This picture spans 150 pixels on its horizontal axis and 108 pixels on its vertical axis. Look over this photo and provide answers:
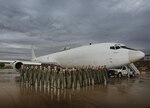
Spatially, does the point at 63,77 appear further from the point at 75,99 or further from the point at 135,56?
the point at 135,56

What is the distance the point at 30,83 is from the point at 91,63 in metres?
6.61

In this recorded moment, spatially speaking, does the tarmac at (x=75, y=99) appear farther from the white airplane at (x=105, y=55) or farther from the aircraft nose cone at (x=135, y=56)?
the white airplane at (x=105, y=55)

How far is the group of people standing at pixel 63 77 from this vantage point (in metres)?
14.1

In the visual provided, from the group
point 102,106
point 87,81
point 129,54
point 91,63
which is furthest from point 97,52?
point 102,106

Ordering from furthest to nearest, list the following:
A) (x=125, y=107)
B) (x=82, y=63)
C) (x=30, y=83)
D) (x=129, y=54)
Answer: (x=82, y=63) < (x=129, y=54) < (x=30, y=83) < (x=125, y=107)

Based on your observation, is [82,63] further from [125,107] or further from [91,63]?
[125,107]

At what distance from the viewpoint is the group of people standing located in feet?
46.2

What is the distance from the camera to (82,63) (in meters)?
21.2

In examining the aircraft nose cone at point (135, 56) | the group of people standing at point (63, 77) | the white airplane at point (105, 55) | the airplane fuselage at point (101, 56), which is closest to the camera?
the group of people standing at point (63, 77)

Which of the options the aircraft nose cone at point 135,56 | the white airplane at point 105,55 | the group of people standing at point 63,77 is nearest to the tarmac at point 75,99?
the group of people standing at point 63,77

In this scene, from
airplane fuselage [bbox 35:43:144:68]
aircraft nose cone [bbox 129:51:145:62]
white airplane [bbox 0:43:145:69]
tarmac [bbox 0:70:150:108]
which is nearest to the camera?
tarmac [bbox 0:70:150:108]

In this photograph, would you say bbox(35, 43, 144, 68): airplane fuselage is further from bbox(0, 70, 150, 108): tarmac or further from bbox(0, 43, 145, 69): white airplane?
bbox(0, 70, 150, 108): tarmac

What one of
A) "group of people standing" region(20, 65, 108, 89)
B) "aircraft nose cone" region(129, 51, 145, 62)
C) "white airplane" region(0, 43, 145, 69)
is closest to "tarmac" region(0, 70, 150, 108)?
"group of people standing" region(20, 65, 108, 89)

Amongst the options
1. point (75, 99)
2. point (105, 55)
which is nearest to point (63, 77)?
point (75, 99)
